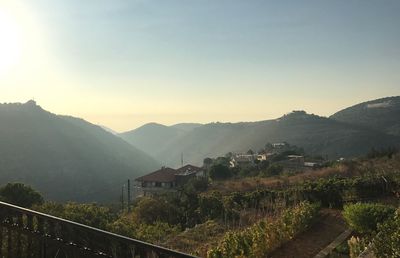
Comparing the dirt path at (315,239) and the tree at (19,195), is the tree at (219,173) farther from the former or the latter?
the dirt path at (315,239)

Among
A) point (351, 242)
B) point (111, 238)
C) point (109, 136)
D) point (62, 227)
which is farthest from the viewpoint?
point (109, 136)

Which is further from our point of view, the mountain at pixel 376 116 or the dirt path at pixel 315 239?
the mountain at pixel 376 116

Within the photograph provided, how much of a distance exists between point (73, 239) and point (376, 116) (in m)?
154

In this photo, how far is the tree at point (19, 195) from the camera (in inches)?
960

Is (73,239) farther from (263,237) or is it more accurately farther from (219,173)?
(219,173)

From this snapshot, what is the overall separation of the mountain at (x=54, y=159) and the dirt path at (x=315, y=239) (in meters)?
63.4

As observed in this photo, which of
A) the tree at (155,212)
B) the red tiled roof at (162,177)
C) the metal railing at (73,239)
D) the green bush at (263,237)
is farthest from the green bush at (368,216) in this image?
the red tiled roof at (162,177)

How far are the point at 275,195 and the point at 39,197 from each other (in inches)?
566

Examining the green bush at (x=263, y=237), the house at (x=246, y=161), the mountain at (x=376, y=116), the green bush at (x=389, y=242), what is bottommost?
the house at (x=246, y=161)

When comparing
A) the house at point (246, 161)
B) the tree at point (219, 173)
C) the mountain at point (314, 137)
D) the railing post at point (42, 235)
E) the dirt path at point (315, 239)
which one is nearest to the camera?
the railing post at point (42, 235)

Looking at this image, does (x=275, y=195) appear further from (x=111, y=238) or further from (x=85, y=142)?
(x=85, y=142)

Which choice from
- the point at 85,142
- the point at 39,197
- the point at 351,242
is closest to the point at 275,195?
the point at 351,242

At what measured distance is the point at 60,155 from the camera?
93.3m

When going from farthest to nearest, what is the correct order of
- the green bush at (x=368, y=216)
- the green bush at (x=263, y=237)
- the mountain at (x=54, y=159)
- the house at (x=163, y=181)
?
the mountain at (x=54, y=159), the house at (x=163, y=181), the green bush at (x=368, y=216), the green bush at (x=263, y=237)
